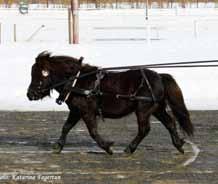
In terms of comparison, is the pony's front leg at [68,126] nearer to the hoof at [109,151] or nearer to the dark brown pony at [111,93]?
the dark brown pony at [111,93]

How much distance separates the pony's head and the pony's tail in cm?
134

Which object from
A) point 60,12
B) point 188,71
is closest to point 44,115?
point 188,71

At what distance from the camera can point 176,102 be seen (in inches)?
400

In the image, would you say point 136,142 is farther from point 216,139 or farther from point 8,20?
point 8,20

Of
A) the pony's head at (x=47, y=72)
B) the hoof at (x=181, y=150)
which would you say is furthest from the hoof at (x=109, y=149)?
the pony's head at (x=47, y=72)

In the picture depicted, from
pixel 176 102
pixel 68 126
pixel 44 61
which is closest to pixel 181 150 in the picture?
pixel 176 102

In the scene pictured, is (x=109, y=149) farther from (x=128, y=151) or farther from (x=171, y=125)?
(x=171, y=125)

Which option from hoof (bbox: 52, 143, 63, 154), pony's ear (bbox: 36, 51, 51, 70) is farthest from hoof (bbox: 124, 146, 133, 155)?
pony's ear (bbox: 36, 51, 51, 70)

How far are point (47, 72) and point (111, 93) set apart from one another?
0.99 m

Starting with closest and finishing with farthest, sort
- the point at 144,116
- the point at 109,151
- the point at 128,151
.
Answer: the point at 144,116 < the point at 109,151 < the point at 128,151

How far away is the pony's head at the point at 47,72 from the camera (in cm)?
1009

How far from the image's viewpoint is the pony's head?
397 inches

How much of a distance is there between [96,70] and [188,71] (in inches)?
307

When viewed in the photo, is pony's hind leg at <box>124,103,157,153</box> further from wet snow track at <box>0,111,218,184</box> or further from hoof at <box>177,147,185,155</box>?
hoof at <box>177,147,185,155</box>
